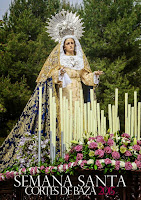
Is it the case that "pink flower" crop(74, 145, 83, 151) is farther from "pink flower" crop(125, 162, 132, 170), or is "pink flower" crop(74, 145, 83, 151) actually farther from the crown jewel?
the crown jewel

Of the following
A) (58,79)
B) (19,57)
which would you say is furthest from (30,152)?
(19,57)

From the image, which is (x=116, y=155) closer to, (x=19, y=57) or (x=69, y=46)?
(x=69, y=46)

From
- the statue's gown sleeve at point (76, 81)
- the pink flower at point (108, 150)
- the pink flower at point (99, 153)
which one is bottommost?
the pink flower at point (99, 153)

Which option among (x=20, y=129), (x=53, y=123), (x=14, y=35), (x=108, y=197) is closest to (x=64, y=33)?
(x=20, y=129)

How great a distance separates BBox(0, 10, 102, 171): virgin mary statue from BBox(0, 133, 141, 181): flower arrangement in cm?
261

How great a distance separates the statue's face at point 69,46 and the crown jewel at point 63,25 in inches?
11.8

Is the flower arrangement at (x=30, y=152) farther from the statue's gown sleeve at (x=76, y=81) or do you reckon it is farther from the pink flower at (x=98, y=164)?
the pink flower at (x=98, y=164)

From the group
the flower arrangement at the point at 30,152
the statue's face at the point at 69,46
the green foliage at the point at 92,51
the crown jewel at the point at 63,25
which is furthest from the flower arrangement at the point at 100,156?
the green foliage at the point at 92,51

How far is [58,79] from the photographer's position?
6.91 m

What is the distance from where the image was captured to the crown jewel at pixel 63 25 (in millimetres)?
7629

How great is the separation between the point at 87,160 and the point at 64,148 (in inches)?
17.2

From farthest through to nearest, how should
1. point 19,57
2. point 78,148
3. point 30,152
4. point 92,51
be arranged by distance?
point 92,51 < point 19,57 < point 30,152 < point 78,148

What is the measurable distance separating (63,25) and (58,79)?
1300mm

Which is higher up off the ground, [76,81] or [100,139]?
[76,81]
